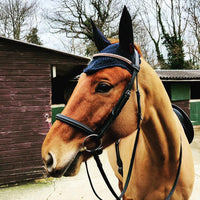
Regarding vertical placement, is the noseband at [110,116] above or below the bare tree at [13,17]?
below

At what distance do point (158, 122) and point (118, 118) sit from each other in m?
0.40

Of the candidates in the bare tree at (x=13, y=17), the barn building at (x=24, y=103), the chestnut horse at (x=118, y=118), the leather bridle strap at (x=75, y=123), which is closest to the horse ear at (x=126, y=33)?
the chestnut horse at (x=118, y=118)

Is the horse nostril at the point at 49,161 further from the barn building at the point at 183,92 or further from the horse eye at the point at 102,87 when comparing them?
the barn building at the point at 183,92

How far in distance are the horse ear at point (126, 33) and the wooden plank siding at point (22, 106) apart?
3.65 meters

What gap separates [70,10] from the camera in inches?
834

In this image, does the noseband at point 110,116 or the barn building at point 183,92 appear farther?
the barn building at point 183,92

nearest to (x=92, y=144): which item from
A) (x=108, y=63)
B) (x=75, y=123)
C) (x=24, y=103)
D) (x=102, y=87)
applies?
(x=75, y=123)

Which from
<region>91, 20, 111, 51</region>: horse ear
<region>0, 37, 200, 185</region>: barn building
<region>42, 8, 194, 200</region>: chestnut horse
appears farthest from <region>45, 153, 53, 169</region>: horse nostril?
<region>0, 37, 200, 185</region>: barn building

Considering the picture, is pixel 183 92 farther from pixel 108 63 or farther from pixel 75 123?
pixel 75 123

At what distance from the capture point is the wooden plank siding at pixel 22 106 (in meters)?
4.34

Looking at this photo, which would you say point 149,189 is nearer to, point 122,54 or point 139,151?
point 139,151

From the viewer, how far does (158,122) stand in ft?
4.40

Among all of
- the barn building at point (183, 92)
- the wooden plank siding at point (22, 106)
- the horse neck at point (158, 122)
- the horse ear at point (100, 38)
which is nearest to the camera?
the horse neck at point (158, 122)

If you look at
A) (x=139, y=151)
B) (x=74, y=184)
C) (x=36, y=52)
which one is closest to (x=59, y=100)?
(x=36, y=52)
